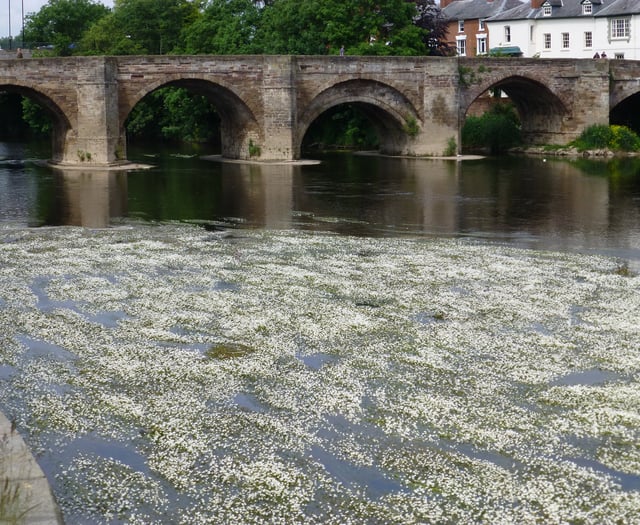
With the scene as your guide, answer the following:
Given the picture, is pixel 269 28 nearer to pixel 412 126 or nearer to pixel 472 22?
pixel 412 126

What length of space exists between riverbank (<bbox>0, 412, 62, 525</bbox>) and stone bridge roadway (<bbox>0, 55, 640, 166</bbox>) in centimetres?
3387

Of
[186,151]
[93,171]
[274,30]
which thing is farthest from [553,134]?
[93,171]

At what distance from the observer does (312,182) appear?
34.6 metres

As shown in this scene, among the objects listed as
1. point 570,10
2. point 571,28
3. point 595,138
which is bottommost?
point 595,138

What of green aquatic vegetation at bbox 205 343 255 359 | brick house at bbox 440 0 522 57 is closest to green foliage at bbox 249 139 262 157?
green aquatic vegetation at bbox 205 343 255 359

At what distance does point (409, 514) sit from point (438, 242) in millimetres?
12557

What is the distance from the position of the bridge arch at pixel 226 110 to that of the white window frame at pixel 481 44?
33.8 m

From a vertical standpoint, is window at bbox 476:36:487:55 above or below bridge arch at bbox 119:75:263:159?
above

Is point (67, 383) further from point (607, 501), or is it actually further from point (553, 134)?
point (553, 134)

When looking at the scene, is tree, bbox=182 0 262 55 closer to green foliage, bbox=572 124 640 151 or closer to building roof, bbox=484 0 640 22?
green foliage, bbox=572 124 640 151

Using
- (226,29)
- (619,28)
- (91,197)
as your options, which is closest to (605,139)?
(619,28)

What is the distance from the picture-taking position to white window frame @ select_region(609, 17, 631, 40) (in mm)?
67375

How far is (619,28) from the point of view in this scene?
67.8m

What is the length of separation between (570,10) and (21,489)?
224 ft
